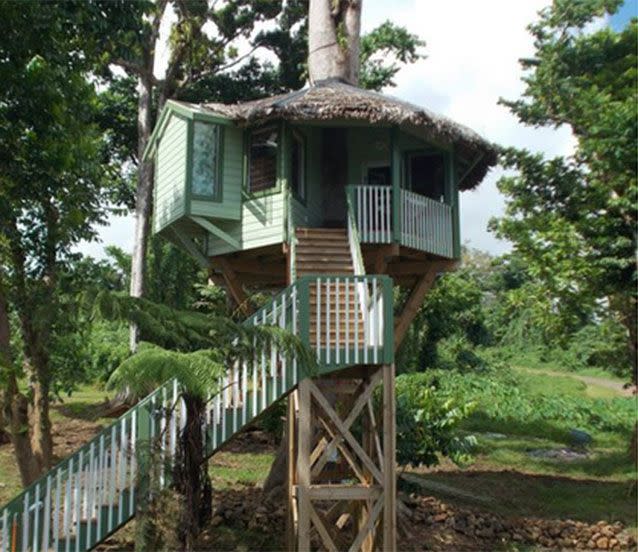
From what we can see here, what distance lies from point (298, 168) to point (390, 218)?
2.25 metres

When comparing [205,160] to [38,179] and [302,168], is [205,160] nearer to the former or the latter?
[302,168]

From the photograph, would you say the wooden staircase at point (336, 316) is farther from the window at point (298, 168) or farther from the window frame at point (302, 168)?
the window at point (298, 168)

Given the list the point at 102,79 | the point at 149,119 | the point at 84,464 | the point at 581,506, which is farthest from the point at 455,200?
the point at 102,79

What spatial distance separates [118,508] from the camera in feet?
31.7

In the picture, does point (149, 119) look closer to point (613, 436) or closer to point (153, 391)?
point (153, 391)

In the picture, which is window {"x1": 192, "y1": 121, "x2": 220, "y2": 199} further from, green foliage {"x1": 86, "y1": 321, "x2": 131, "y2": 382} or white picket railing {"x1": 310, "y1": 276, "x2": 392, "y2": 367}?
green foliage {"x1": 86, "y1": 321, "x2": 131, "y2": 382}

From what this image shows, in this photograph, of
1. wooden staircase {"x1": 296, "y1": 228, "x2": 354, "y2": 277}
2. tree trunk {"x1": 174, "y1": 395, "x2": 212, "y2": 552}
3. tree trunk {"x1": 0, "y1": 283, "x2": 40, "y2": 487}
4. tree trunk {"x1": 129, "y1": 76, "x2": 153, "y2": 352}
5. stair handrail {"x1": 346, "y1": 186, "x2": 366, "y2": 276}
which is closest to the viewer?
tree trunk {"x1": 174, "y1": 395, "x2": 212, "y2": 552}

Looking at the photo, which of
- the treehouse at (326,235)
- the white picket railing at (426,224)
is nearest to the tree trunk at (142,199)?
the treehouse at (326,235)

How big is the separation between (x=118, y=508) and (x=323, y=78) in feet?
36.0

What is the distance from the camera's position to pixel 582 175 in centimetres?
1797

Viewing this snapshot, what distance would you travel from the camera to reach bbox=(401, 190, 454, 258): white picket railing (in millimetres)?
14383

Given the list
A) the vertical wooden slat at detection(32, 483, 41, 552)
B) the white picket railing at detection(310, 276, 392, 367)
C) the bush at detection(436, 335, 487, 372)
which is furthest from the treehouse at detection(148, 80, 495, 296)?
the bush at detection(436, 335, 487, 372)

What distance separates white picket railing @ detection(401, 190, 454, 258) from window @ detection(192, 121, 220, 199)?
3.48 m

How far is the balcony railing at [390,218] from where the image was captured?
14.0 m
